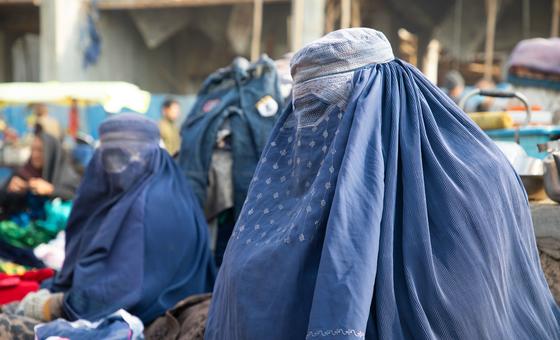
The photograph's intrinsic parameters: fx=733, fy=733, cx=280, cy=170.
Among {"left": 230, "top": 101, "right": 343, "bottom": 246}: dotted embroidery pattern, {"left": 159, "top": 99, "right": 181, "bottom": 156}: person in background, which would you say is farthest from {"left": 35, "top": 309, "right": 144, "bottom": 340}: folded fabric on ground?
{"left": 159, "top": 99, "right": 181, "bottom": 156}: person in background

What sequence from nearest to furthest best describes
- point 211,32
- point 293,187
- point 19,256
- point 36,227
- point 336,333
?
point 336,333
point 293,187
point 19,256
point 36,227
point 211,32

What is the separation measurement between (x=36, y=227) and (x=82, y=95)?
16.4 feet

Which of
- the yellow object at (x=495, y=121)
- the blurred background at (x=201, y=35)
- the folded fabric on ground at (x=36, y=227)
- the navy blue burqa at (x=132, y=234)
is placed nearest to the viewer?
the yellow object at (x=495, y=121)

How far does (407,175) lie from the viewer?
1.69m

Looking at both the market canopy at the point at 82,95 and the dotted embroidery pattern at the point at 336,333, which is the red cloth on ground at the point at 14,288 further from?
the market canopy at the point at 82,95

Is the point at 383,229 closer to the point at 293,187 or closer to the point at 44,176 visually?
the point at 293,187

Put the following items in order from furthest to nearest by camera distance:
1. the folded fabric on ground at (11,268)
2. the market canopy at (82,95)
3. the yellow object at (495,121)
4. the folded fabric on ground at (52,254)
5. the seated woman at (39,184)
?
the market canopy at (82,95) → the seated woman at (39,184) → the folded fabric on ground at (52,254) → the folded fabric on ground at (11,268) → the yellow object at (495,121)

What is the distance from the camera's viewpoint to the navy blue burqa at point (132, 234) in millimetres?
3057

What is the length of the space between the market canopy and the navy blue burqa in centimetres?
643

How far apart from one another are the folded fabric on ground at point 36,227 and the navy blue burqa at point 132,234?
148 centimetres

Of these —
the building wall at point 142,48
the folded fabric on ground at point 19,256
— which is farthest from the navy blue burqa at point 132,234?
the building wall at point 142,48

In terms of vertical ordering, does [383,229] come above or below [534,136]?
below

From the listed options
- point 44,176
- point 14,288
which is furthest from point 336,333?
A: point 44,176

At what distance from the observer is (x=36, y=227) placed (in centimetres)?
501
